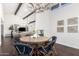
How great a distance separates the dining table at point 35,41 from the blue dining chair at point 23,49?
8 centimetres

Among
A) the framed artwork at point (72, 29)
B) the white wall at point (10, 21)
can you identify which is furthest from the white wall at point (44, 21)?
the framed artwork at point (72, 29)

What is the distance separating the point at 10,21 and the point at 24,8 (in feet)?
1.19

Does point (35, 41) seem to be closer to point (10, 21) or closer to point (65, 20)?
point (10, 21)

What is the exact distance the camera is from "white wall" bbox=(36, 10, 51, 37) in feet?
9.15

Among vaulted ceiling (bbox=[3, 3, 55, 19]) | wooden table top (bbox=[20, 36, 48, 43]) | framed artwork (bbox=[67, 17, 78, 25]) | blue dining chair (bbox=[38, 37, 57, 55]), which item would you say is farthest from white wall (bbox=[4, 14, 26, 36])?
framed artwork (bbox=[67, 17, 78, 25])

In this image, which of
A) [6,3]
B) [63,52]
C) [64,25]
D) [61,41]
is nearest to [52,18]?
[64,25]

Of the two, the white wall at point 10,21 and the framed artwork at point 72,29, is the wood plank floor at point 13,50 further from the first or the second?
the framed artwork at point 72,29

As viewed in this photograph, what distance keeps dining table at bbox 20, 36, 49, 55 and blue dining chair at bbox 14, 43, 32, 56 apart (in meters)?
0.08

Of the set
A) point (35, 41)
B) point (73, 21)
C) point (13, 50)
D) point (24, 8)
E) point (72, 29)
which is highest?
point (24, 8)

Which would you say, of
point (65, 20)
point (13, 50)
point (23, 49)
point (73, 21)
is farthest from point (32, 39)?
point (73, 21)

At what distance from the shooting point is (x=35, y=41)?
9.00 feet

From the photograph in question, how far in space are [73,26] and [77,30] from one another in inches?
4.3

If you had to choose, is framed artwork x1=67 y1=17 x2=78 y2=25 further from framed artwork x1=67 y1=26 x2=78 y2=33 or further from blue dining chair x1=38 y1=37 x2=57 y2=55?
blue dining chair x1=38 y1=37 x2=57 y2=55

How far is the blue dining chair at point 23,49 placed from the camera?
2703 mm
